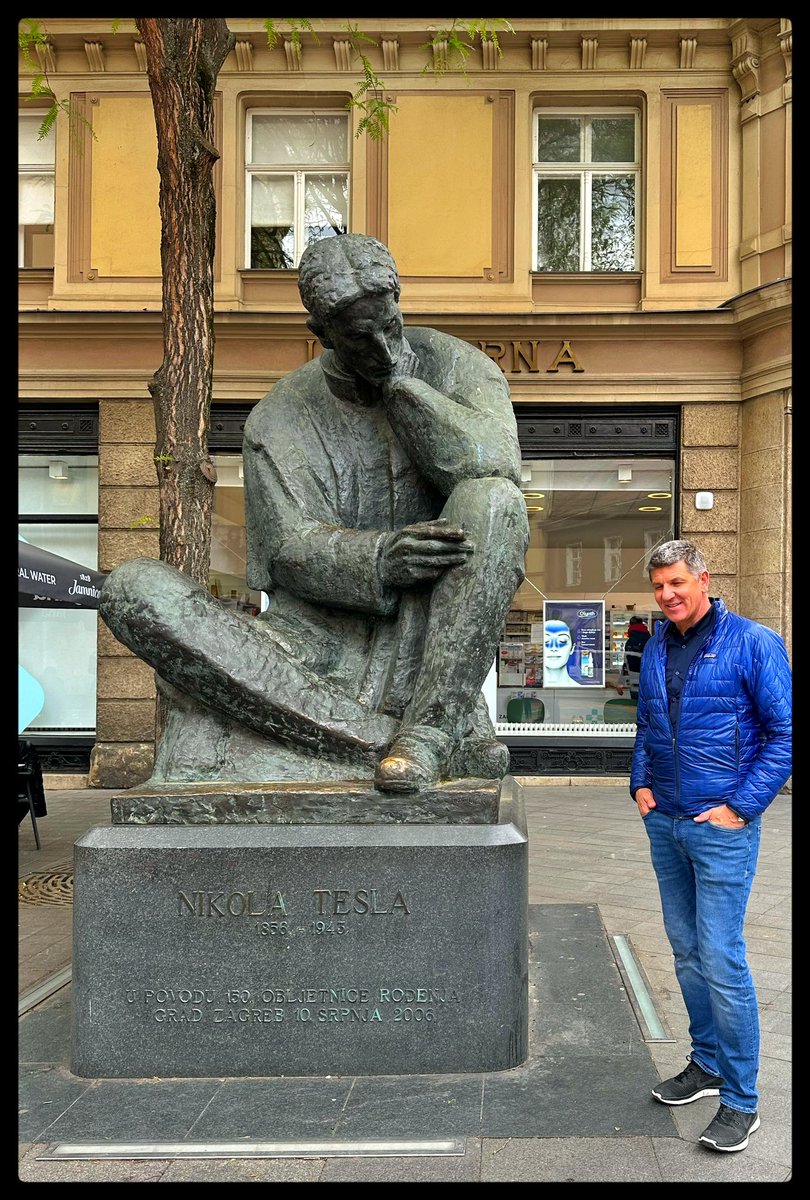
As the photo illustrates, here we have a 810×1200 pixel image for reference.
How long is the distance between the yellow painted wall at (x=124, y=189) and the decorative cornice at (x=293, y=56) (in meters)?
1.51

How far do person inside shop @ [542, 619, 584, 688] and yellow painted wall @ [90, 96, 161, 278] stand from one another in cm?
551

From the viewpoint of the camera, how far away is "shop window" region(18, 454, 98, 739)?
1084cm

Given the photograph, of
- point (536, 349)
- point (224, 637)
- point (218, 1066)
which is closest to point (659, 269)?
point (536, 349)

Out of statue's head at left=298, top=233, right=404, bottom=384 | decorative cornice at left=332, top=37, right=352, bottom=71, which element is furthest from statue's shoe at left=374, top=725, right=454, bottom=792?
decorative cornice at left=332, top=37, right=352, bottom=71

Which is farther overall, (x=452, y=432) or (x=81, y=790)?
(x=81, y=790)

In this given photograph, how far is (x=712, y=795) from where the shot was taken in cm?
271

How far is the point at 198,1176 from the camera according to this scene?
96.3 inches

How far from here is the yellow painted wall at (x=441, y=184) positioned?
411 inches

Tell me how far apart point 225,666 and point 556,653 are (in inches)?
313

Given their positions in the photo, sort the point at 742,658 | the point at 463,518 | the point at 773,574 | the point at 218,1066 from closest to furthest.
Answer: the point at 742,658 → the point at 218,1066 → the point at 463,518 → the point at 773,574

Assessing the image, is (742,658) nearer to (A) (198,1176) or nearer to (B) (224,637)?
(B) (224,637)

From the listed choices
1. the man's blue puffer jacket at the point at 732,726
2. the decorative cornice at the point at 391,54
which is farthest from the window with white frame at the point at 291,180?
the man's blue puffer jacket at the point at 732,726

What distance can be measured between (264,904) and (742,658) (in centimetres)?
151

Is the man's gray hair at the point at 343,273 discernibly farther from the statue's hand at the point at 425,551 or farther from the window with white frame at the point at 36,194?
the window with white frame at the point at 36,194
